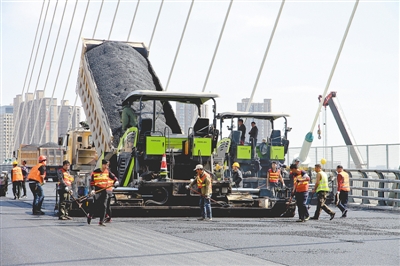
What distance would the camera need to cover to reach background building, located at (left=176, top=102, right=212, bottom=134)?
18591 millimetres

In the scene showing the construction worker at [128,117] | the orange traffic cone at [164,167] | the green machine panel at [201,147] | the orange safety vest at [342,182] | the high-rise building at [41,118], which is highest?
the high-rise building at [41,118]

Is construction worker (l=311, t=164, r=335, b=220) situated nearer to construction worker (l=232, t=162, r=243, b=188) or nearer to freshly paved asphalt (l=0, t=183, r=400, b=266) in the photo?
freshly paved asphalt (l=0, t=183, r=400, b=266)

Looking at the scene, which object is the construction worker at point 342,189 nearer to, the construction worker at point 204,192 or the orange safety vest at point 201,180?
the construction worker at point 204,192

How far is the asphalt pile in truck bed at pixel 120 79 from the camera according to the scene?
19.7 meters

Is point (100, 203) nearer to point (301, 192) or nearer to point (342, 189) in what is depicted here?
point (301, 192)

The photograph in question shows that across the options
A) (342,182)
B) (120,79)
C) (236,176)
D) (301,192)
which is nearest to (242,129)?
(236,176)

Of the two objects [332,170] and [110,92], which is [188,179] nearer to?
[110,92]

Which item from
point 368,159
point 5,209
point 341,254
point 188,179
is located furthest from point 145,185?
point 368,159

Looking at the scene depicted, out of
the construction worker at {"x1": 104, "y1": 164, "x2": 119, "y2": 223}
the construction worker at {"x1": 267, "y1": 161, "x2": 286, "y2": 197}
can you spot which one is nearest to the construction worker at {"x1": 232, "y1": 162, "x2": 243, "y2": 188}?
the construction worker at {"x1": 267, "y1": 161, "x2": 286, "y2": 197}

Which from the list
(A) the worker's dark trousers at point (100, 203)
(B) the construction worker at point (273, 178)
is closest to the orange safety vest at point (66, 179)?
(A) the worker's dark trousers at point (100, 203)

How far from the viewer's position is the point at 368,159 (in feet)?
75.3

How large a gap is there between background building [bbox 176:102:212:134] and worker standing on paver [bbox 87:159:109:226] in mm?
3590

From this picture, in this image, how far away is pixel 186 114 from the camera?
67.7 feet

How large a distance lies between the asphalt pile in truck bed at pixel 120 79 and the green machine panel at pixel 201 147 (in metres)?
1.57
